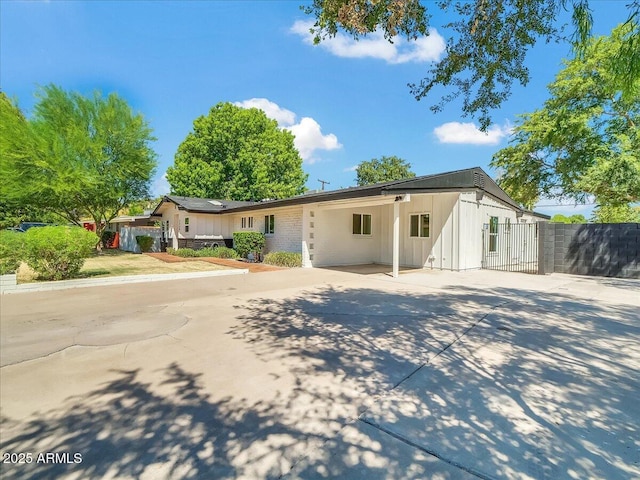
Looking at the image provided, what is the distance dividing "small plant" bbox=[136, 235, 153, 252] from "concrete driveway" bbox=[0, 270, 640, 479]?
628 inches

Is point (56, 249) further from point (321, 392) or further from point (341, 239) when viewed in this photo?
point (341, 239)

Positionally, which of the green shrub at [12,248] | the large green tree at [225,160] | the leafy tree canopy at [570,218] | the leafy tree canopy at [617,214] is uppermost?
the large green tree at [225,160]

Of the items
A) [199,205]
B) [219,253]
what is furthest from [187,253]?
[199,205]

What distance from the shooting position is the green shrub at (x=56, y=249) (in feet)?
26.8

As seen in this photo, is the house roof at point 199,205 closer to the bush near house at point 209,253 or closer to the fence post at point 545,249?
the bush near house at point 209,253

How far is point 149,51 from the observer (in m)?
9.09

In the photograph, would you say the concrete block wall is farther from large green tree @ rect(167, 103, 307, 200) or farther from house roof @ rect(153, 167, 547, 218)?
large green tree @ rect(167, 103, 307, 200)

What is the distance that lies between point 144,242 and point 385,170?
27120mm

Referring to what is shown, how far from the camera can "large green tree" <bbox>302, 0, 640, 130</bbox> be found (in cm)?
466

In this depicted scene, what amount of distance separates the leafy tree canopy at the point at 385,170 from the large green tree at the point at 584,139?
775 inches

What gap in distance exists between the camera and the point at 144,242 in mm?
21250

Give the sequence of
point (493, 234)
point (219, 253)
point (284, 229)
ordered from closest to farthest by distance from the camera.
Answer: point (493, 234), point (284, 229), point (219, 253)

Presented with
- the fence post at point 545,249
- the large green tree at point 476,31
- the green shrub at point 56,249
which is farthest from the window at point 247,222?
the large green tree at point 476,31

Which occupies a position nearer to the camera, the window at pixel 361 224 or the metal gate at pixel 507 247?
the metal gate at pixel 507 247
